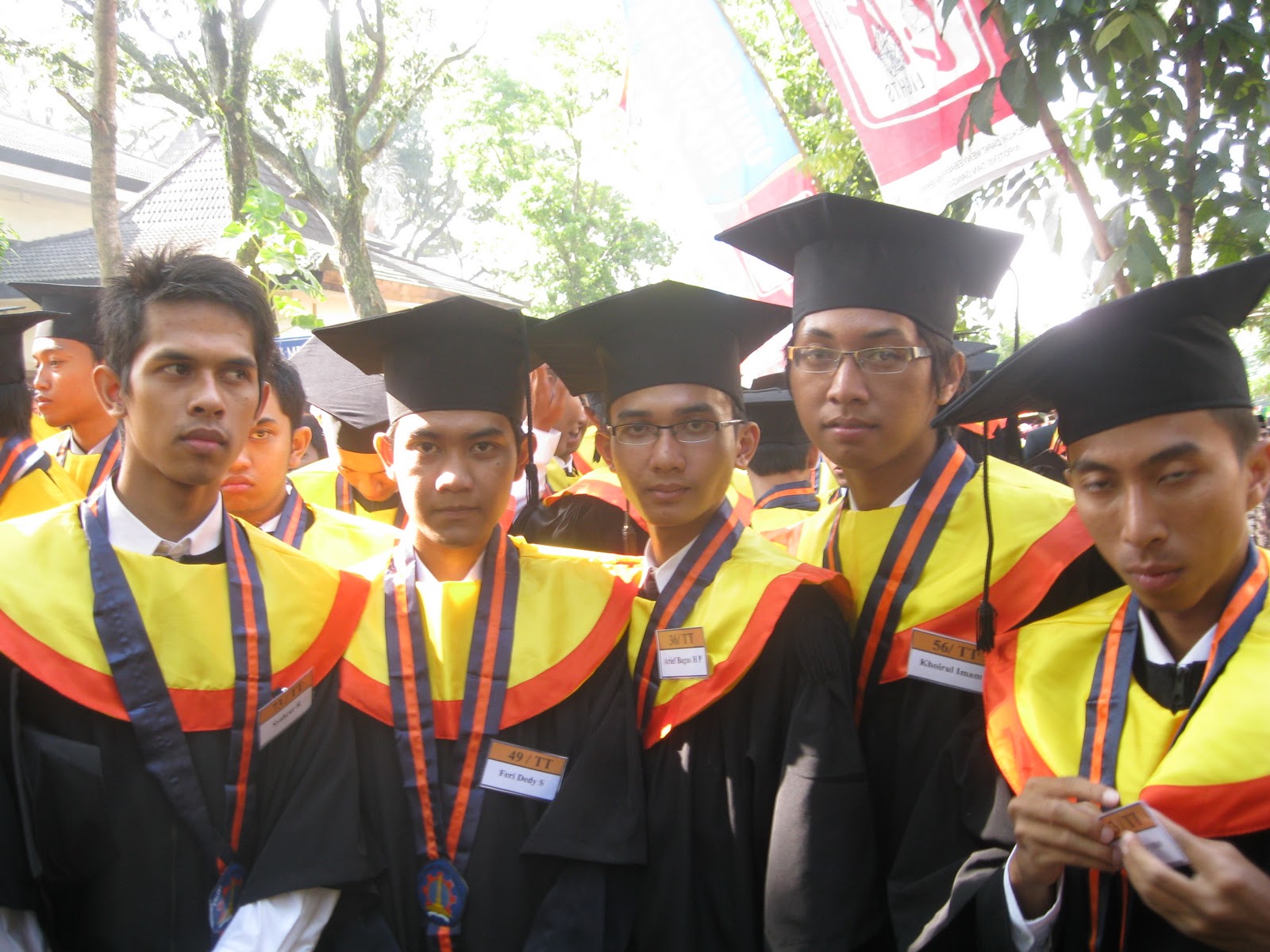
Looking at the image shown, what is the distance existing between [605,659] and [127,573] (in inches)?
40.0

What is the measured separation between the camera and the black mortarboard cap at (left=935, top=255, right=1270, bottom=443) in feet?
5.66

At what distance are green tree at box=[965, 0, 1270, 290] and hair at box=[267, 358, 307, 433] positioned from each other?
7.68ft

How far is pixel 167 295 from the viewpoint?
222 cm

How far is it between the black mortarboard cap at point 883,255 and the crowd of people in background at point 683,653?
1cm

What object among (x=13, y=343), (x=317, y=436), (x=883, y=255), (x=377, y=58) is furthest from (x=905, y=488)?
(x=377, y=58)

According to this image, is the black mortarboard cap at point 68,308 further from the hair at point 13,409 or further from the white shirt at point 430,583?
the white shirt at point 430,583

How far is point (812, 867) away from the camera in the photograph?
6.04ft

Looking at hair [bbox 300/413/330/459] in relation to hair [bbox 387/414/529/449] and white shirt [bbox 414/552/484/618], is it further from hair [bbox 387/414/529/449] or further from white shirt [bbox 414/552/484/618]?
white shirt [bbox 414/552/484/618]

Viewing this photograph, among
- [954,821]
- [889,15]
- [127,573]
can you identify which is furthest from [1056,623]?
[889,15]

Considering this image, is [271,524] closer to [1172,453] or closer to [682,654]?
[682,654]

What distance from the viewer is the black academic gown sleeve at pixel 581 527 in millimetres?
3650

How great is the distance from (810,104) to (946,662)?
321 inches

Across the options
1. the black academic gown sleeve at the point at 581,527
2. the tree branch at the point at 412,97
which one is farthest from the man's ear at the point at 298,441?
the tree branch at the point at 412,97

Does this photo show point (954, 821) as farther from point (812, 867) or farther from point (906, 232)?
point (906, 232)
